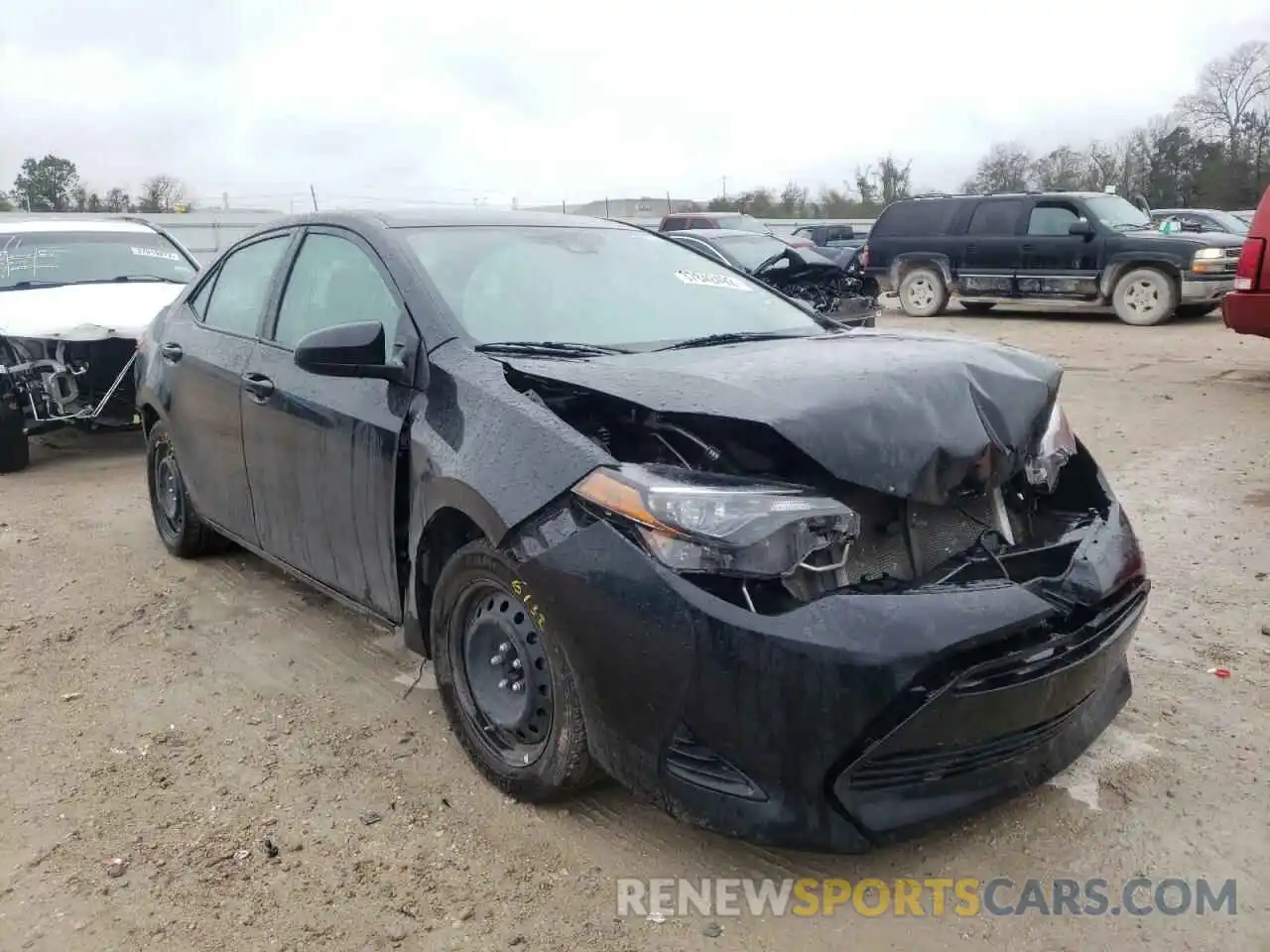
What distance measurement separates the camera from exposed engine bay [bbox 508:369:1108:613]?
2381mm

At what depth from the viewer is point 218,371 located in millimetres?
4234

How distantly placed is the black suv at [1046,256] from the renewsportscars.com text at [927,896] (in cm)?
1334

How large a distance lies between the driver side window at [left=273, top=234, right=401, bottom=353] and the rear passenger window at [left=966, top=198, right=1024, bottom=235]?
13486mm

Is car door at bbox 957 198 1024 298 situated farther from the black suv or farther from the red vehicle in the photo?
the red vehicle

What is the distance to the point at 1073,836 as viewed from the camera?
266 centimetres

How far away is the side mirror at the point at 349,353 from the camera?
3.04 meters

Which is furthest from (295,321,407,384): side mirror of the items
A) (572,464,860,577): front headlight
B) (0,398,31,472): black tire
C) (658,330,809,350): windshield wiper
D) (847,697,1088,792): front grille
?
(0,398,31,472): black tire

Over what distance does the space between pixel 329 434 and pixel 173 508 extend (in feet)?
7.02

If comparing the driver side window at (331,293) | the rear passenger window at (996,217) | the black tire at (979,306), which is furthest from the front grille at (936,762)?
the black tire at (979,306)

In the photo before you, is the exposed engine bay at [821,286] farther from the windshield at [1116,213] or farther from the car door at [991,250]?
the windshield at [1116,213]

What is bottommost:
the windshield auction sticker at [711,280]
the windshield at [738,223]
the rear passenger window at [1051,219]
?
the windshield auction sticker at [711,280]

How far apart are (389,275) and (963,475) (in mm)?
1908

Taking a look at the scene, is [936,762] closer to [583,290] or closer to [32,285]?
[583,290]

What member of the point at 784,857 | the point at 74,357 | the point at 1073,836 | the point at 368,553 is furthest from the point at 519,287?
the point at 74,357
